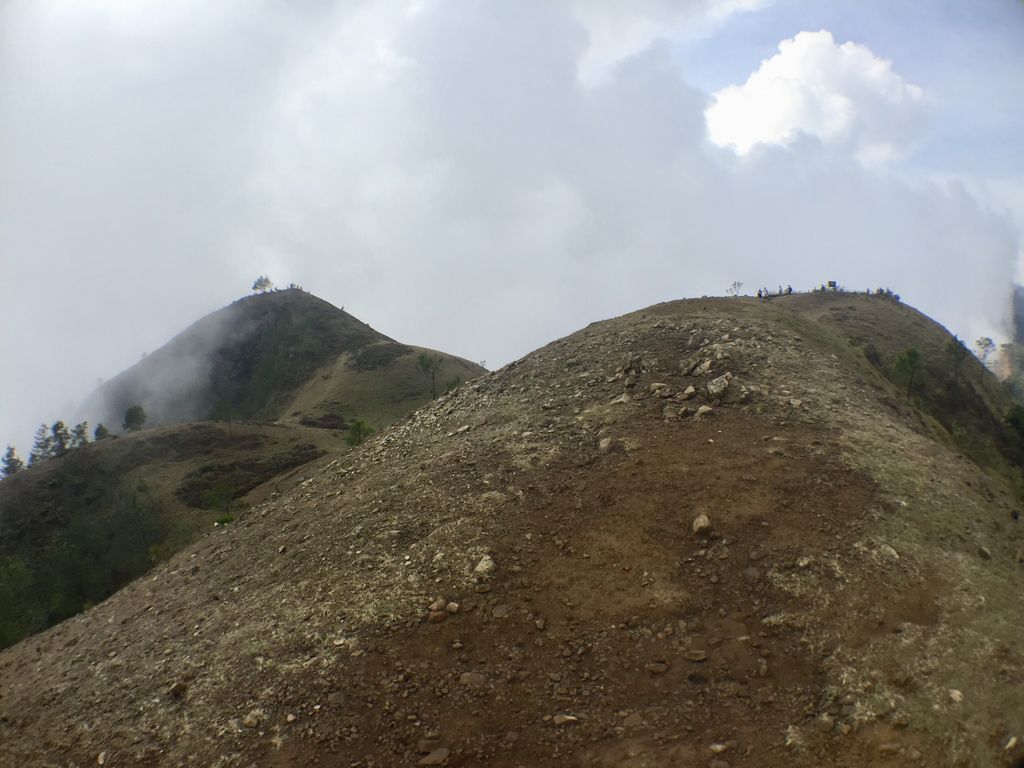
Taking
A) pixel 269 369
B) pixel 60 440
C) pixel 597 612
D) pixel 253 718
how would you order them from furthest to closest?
pixel 269 369
pixel 60 440
pixel 597 612
pixel 253 718

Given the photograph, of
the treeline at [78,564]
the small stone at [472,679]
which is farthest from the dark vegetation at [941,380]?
the treeline at [78,564]

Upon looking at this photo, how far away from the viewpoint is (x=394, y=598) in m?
12.5

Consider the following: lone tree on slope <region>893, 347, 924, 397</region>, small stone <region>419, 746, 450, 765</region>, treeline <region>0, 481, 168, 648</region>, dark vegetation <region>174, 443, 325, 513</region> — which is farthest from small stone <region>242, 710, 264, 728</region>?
dark vegetation <region>174, 443, 325, 513</region>

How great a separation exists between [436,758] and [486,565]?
384 cm

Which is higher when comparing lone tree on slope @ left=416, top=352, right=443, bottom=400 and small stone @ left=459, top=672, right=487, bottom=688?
lone tree on slope @ left=416, top=352, right=443, bottom=400

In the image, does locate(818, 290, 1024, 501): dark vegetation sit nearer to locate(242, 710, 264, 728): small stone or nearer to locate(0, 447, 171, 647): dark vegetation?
locate(242, 710, 264, 728): small stone

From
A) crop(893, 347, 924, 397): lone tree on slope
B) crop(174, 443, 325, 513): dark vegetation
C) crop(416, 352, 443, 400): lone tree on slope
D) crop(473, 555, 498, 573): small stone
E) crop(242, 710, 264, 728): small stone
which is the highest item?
crop(416, 352, 443, 400): lone tree on slope

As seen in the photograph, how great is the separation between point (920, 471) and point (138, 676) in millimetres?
16163

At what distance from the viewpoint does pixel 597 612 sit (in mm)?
11648

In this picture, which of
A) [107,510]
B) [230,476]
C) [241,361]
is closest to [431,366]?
[230,476]

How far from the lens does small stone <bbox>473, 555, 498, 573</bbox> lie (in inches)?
503

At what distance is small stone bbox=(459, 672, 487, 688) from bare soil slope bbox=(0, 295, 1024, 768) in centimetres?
6

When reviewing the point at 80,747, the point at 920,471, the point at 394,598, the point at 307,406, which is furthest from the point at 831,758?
the point at 307,406

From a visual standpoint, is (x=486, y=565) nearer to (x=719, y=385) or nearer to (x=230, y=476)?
(x=719, y=385)
